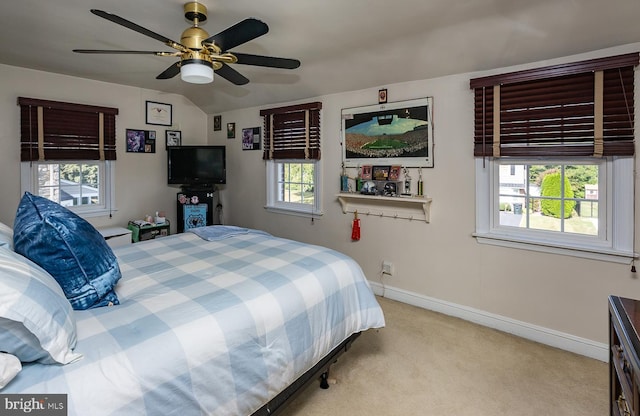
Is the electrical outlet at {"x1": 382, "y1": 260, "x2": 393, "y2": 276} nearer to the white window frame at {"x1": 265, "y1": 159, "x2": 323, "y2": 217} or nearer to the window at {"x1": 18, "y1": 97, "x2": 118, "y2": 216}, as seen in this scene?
the white window frame at {"x1": 265, "y1": 159, "x2": 323, "y2": 217}

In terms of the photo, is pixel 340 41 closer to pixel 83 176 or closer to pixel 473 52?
pixel 473 52

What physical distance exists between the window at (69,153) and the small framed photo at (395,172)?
3216mm

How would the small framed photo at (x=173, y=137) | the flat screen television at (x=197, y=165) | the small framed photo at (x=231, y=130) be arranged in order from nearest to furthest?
the flat screen television at (x=197, y=165)
the small framed photo at (x=173, y=137)
the small framed photo at (x=231, y=130)

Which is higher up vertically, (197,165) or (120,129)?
(120,129)

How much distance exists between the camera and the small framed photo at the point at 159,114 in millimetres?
4312

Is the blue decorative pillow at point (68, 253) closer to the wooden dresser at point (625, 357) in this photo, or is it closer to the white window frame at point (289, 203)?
the wooden dresser at point (625, 357)

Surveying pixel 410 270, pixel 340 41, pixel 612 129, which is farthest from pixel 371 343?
pixel 340 41

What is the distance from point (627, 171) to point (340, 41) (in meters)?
2.21

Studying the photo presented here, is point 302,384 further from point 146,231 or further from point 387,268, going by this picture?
point 146,231

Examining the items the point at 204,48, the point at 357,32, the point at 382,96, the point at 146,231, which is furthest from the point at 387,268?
the point at 146,231

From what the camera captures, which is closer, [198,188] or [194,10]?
[194,10]

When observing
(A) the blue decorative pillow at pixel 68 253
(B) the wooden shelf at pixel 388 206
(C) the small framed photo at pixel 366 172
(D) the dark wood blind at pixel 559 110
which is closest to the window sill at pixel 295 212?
(B) the wooden shelf at pixel 388 206

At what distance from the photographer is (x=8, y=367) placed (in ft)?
2.96

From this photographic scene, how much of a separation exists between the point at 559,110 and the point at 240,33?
7.33 feet
